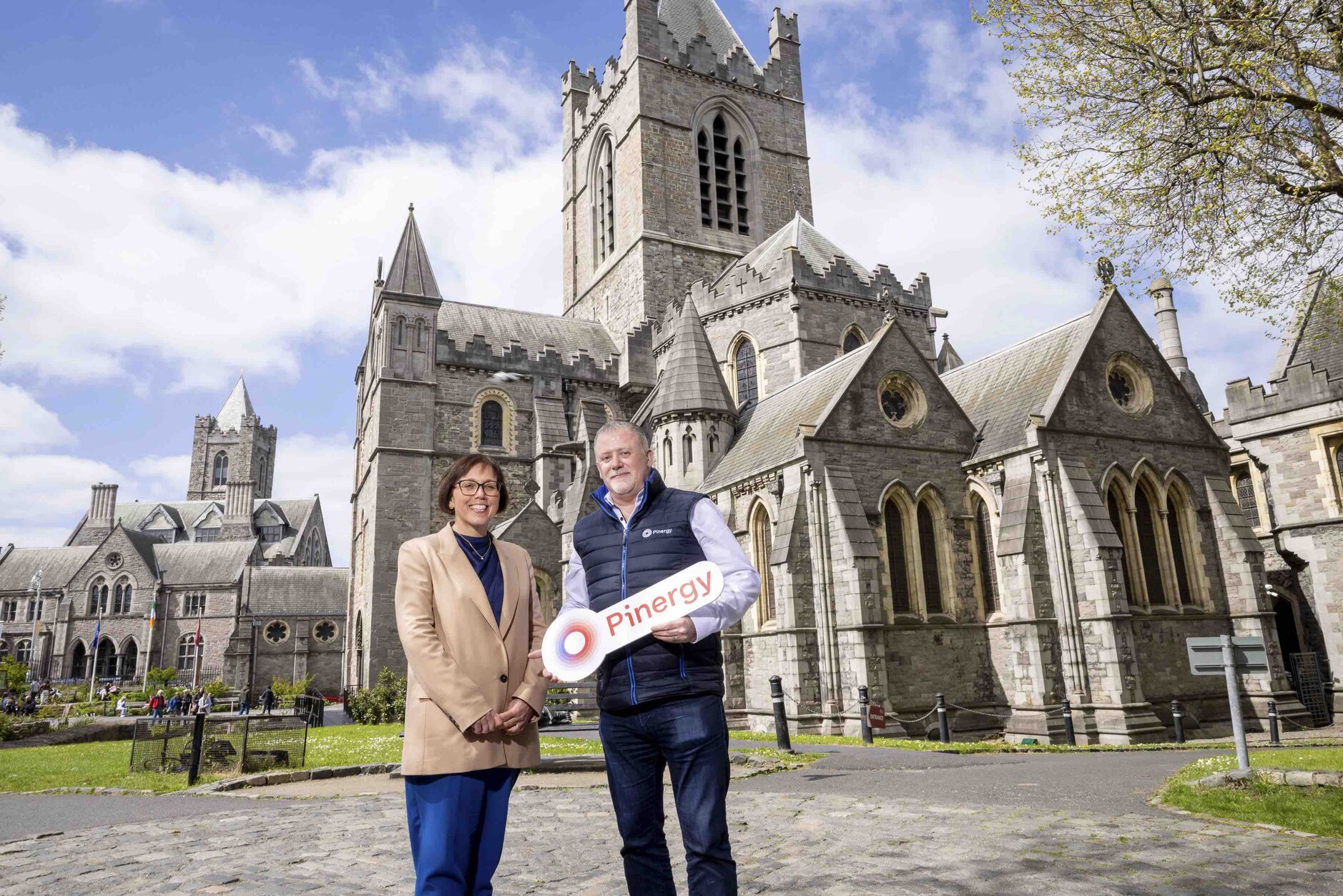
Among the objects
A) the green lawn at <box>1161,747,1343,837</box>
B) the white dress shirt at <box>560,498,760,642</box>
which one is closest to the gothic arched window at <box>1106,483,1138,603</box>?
the green lawn at <box>1161,747,1343,837</box>

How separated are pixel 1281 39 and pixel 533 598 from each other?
10.9 meters

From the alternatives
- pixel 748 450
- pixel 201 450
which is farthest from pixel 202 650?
pixel 748 450

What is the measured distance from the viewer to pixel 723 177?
41031 millimetres

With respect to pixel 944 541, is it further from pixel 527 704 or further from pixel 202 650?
pixel 202 650

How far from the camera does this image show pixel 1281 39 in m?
9.91

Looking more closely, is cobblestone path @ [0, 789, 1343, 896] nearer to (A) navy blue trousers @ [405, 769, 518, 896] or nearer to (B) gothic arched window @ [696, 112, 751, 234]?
(A) navy blue trousers @ [405, 769, 518, 896]

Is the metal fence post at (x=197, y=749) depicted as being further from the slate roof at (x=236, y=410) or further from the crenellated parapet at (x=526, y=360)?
the slate roof at (x=236, y=410)

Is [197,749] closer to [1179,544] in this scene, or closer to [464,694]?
[464,694]

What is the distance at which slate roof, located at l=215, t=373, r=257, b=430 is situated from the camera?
321ft

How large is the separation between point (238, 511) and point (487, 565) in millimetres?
91345

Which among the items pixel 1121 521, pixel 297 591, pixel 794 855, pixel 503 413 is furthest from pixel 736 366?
pixel 297 591

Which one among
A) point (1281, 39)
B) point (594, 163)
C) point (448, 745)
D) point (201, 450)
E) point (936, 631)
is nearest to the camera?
point (448, 745)

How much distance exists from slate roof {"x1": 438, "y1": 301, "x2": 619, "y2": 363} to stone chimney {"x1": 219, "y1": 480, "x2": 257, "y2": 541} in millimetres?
58033

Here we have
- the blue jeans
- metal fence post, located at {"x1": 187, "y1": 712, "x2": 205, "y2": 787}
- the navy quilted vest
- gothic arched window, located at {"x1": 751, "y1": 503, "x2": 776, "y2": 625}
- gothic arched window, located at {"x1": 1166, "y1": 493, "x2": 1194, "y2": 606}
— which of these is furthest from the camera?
gothic arched window, located at {"x1": 751, "y1": 503, "x2": 776, "y2": 625}
